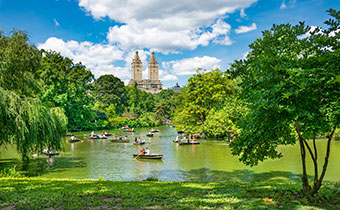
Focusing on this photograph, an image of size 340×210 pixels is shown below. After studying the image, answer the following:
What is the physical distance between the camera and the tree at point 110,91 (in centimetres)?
6531

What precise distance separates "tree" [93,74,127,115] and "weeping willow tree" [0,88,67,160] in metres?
50.6

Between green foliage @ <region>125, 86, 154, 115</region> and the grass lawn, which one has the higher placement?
green foliage @ <region>125, 86, 154, 115</region>

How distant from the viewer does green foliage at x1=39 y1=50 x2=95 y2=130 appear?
33.9 meters

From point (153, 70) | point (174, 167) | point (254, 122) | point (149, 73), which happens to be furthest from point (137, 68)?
point (254, 122)

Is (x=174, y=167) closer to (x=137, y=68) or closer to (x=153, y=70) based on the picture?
(x=153, y=70)

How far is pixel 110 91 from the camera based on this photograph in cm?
6912

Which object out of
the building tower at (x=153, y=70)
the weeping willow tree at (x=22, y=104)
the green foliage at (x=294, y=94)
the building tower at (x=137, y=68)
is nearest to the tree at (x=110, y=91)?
the weeping willow tree at (x=22, y=104)

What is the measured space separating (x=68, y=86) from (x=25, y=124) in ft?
81.0

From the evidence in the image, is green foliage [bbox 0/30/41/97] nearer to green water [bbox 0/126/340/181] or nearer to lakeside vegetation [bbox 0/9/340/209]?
lakeside vegetation [bbox 0/9/340/209]

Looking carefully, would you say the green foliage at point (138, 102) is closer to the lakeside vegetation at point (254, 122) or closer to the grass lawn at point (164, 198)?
the lakeside vegetation at point (254, 122)

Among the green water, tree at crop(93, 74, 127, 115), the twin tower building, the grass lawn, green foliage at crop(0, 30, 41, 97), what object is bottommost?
the green water

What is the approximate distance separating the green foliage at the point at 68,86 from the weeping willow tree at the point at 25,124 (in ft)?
62.1

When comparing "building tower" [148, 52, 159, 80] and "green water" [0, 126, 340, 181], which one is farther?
"building tower" [148, 52, 159, 80]

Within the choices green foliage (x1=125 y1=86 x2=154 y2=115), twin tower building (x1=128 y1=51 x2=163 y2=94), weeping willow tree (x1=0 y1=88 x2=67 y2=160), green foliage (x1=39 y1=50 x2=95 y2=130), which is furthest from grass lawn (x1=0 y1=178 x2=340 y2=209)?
twin tower building (x1=128 y1=51 x2=163 y2=94)
